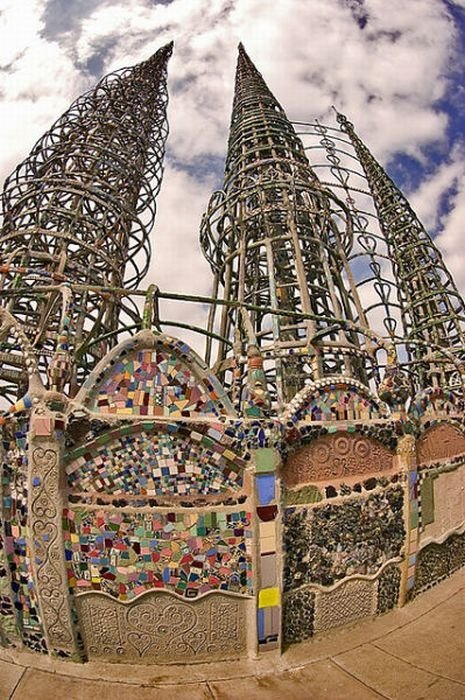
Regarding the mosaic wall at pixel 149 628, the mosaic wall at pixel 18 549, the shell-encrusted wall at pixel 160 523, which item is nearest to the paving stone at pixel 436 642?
the shell-encrusted wall at pixel 160 523

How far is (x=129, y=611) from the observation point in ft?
17.1

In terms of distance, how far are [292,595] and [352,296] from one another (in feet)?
35.2

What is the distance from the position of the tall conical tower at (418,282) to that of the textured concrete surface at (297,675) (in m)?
15.6

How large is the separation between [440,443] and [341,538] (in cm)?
271

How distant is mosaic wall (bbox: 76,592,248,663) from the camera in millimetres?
5227

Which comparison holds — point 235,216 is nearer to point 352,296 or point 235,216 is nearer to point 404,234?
point 352,296

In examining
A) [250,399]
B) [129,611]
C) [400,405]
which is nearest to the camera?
[129,611]

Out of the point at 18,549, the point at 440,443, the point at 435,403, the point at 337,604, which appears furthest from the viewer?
the point at 435,403

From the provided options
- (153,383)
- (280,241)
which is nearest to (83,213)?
(280,241)

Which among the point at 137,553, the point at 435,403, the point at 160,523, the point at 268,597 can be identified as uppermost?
the point at 435,403

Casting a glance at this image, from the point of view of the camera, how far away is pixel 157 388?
18.4 ft

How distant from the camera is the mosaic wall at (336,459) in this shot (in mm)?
5742

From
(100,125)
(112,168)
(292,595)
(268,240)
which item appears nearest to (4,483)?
(292,595)

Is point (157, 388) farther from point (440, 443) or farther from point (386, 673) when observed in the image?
point (440, 443)
